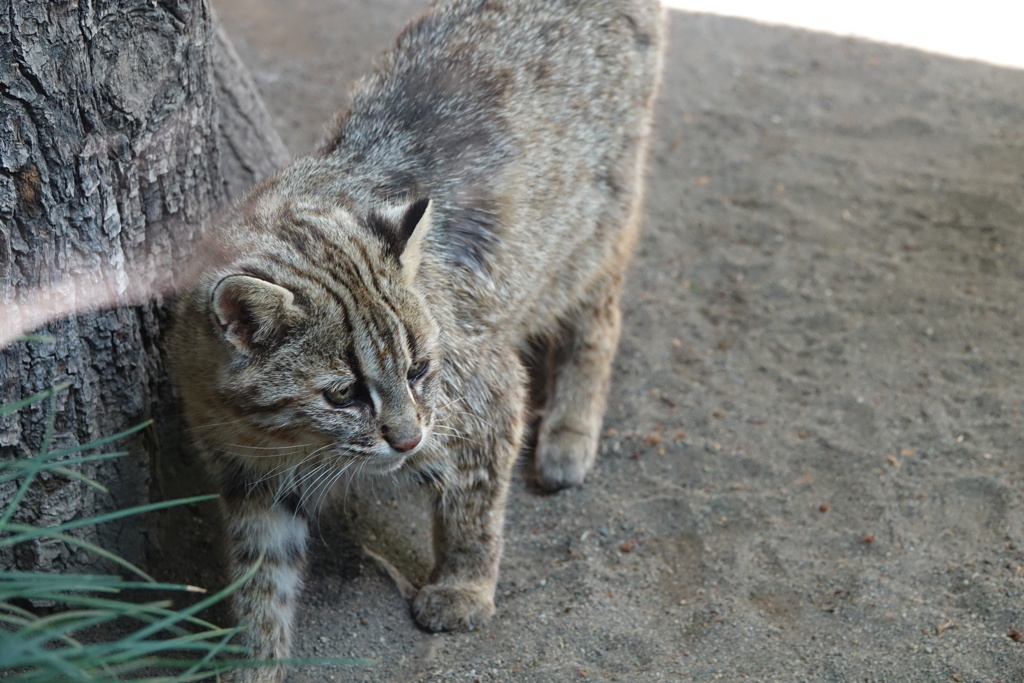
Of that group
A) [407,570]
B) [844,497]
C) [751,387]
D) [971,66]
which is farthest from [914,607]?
[971,66]

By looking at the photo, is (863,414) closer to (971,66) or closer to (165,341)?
(165,341)

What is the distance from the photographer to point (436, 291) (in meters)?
3.94

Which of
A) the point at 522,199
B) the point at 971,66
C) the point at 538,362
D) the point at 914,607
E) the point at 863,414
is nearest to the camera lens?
the point at 914,607

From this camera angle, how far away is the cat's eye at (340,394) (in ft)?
10.9

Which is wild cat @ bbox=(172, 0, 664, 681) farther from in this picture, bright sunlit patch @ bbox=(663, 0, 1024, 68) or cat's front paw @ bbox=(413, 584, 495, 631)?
bright sunlit patch @ bbox=(663, 0, 1024, 68)

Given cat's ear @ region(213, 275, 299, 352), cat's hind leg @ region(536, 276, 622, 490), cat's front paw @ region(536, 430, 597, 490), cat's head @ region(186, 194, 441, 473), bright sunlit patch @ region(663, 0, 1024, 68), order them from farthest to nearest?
bright sunlit patch @ region(663, 0, 1024, 68) → cat's hind leg @ region(536, 276, 622, 490) → cat's front paw @ region(536, 430, 597, 490) → cat's head @ region(186, 194, 441, 473) → cat's ear @ region(213, 275, 299, 352)

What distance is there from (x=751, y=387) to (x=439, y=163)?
2.34 m

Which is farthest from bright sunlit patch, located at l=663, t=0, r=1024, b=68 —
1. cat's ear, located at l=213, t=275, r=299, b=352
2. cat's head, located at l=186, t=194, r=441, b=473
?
cat's ear, located at l=213, t=275, r=299, b=352

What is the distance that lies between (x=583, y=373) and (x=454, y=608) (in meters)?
1.78

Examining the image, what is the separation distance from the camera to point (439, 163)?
4.20 metres

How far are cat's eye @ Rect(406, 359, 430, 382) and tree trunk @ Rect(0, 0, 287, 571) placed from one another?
4.03 ft

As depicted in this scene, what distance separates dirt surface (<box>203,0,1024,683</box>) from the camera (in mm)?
3910

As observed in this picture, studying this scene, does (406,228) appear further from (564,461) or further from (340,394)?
(564,461)

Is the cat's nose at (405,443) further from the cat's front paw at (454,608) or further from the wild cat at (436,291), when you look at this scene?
the cat's front paw at (454,608)
